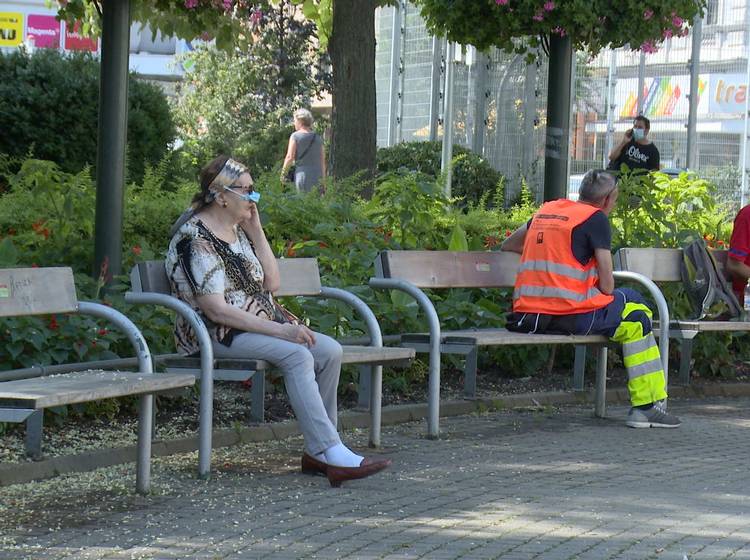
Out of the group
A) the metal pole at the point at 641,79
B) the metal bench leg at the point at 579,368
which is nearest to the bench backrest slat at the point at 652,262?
the metal bench leg at the point at 579,368

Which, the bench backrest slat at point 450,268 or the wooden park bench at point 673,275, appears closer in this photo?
the bench backrest slat at point 450,268

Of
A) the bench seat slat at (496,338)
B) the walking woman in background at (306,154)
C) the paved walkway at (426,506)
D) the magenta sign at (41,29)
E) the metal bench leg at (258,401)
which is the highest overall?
the magenta sign at (41,29)

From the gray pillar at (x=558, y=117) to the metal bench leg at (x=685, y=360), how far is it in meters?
1.47

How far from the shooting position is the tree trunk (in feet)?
44.1

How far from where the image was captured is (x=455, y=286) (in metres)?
8.55

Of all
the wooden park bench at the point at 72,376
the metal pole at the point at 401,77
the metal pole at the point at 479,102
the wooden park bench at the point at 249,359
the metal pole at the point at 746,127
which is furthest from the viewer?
the metal pole at the point at 401,77

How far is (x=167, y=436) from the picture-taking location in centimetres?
718

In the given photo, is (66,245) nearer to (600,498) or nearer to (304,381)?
(304,381)

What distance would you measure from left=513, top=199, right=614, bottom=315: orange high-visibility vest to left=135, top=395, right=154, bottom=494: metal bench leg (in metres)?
2.92

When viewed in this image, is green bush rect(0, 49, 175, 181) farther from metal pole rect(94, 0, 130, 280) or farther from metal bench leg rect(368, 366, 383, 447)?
metal bench leg rect(368, 366, 383, 447)

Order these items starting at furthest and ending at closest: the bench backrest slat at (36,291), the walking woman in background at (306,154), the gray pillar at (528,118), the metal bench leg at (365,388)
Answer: the gray pillar at (528,118), the walking woman in background at (306,154), the metal bench leg at (365,388), the bench backrest slat at (36,291)

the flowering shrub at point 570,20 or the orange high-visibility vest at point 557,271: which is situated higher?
the flowering shrub at point 570,20

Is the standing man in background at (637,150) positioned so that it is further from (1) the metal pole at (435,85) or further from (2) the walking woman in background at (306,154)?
(1) the metal pole at (435,85)

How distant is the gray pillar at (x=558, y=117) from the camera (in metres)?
10.4
